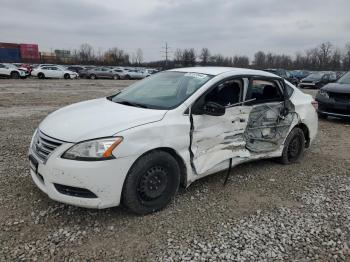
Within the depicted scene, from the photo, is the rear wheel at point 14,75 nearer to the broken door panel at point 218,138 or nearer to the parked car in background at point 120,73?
the parked car in background at point 120,73

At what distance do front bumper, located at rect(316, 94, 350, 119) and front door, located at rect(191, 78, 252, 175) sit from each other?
241 inches

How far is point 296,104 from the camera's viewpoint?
17.5ft

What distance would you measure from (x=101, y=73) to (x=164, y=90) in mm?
35236

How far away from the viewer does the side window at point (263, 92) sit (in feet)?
15.3

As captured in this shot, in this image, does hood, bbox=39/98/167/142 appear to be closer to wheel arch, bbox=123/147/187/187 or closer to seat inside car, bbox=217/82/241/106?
wheel arch, bbox=123/147/187/187

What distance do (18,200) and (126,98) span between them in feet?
5.95

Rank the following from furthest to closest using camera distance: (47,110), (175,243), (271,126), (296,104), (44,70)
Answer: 1. (44,70)
2. (47,110)
3. (296,104)
4. (271,126)
5. (175,243)

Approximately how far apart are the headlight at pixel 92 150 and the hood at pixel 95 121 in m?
0.06

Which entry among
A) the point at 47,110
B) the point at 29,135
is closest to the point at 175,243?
the point at 29,135

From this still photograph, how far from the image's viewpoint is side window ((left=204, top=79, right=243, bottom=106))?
4.16 m

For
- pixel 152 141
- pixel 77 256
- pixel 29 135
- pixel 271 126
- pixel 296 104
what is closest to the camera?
pixel 77 256

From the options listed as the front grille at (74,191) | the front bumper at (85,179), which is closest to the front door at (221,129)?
the front bumper at (85,179)

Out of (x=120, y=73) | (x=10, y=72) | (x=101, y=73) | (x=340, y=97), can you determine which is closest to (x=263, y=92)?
(x=340, y=97)

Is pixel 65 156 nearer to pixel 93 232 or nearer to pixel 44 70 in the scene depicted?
pixel 93 232
